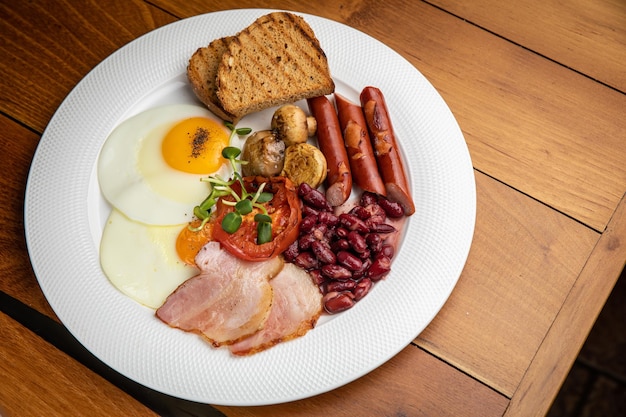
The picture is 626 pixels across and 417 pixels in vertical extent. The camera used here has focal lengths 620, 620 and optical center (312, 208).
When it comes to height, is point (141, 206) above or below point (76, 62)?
below

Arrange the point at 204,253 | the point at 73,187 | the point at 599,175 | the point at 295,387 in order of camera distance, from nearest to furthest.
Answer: the point at 295,387, the point at 204,253, the point at 73,187, the point at 599,175

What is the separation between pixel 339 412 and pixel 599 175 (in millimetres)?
1447

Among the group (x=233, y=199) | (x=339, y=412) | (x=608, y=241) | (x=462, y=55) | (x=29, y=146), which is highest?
(x=462, y=55)

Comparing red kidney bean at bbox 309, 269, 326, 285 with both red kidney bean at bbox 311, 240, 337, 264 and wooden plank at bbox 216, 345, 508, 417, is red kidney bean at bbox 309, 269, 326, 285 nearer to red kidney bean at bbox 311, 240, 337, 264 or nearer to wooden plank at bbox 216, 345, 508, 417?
red kidney bean at bbox 311, 240, 337, 264

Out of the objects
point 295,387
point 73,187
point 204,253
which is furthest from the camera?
point 73,187

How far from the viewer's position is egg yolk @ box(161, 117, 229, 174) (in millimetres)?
2426

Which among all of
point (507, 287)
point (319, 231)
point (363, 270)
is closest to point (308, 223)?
point (319, 231)

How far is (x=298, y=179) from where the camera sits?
235cm

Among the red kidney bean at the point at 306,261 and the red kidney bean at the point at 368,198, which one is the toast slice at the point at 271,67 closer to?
the red kidney bean at the point at 368,198

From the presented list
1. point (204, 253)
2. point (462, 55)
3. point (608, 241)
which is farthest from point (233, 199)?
point (608, 241)

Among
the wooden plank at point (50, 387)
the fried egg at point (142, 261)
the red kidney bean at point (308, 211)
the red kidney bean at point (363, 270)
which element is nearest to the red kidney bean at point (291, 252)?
the red kidney bean at point (308, 211)

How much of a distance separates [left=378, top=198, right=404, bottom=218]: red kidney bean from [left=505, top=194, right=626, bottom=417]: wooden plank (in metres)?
0.71

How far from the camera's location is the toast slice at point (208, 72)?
252 cm

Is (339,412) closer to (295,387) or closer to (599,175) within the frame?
(295,387)
